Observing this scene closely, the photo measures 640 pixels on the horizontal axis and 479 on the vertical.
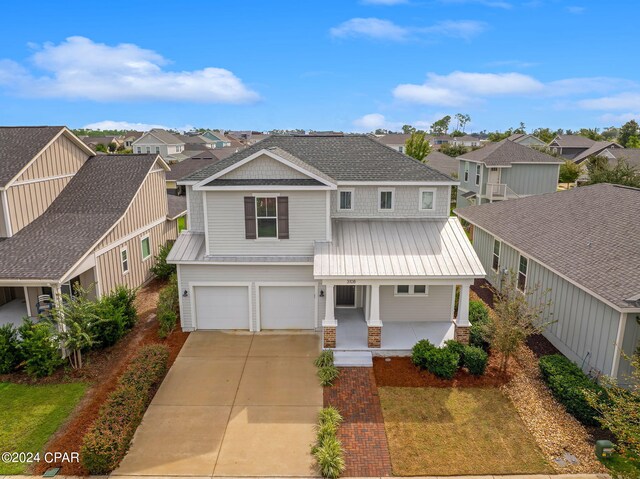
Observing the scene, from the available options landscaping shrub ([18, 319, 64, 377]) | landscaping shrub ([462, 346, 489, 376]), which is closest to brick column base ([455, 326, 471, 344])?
landscaping shrub ([462, 346, 489, 376])

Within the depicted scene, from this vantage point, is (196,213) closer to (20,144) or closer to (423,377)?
(20,144)

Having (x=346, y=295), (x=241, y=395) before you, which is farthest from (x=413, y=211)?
(x=241, y=395)

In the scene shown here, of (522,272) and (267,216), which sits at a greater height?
(267,216)

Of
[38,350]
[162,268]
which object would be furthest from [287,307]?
[162,268]

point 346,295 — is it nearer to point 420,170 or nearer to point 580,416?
point 420,170

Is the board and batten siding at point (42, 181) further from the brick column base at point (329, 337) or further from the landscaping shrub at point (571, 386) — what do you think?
the landscaping shrub at point (571, 386)
